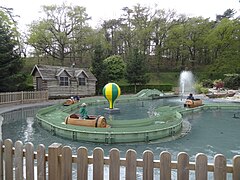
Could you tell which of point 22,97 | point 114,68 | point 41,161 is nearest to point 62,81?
point 22,97

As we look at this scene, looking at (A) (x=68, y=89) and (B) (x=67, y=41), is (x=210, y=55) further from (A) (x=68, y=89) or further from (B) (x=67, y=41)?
(A) (x=68, y=89)

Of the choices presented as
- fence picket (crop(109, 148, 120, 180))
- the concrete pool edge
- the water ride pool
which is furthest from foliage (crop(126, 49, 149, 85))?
fence picket (crop(109, 148, 120, 180))

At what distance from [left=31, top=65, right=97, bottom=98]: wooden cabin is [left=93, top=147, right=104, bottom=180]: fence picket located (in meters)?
25.1

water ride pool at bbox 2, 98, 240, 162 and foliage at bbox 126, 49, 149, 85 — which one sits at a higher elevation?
foliage at bbox 126, 49, 149, 85

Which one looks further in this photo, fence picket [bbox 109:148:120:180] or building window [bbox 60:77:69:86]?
building window [bbox 60:77:69:86]

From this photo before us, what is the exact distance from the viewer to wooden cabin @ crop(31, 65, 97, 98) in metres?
27.6

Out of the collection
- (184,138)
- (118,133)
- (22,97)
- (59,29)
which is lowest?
(184,138)

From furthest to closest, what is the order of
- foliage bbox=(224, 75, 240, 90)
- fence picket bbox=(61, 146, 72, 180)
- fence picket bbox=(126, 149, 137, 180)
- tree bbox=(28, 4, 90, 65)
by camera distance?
tree bbox=(28, 4, 90, 65), foliage bbox=(224, 75, 240, 90), fence picket bbox=(61, 146, 72, 180), fence picket bbox=(126, 149, 137, 180)

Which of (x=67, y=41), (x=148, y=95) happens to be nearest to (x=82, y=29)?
(x=67, y=41)

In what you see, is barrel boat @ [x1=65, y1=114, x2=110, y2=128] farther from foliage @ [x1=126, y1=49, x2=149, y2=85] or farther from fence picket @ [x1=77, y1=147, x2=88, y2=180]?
foliage @ [x1=126, y1=49, x2=149, y2=85]

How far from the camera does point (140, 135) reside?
395 inches

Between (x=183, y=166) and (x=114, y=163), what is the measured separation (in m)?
0.90

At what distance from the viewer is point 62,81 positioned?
2908 cm

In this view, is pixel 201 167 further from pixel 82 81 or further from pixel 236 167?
pixel 82 81
